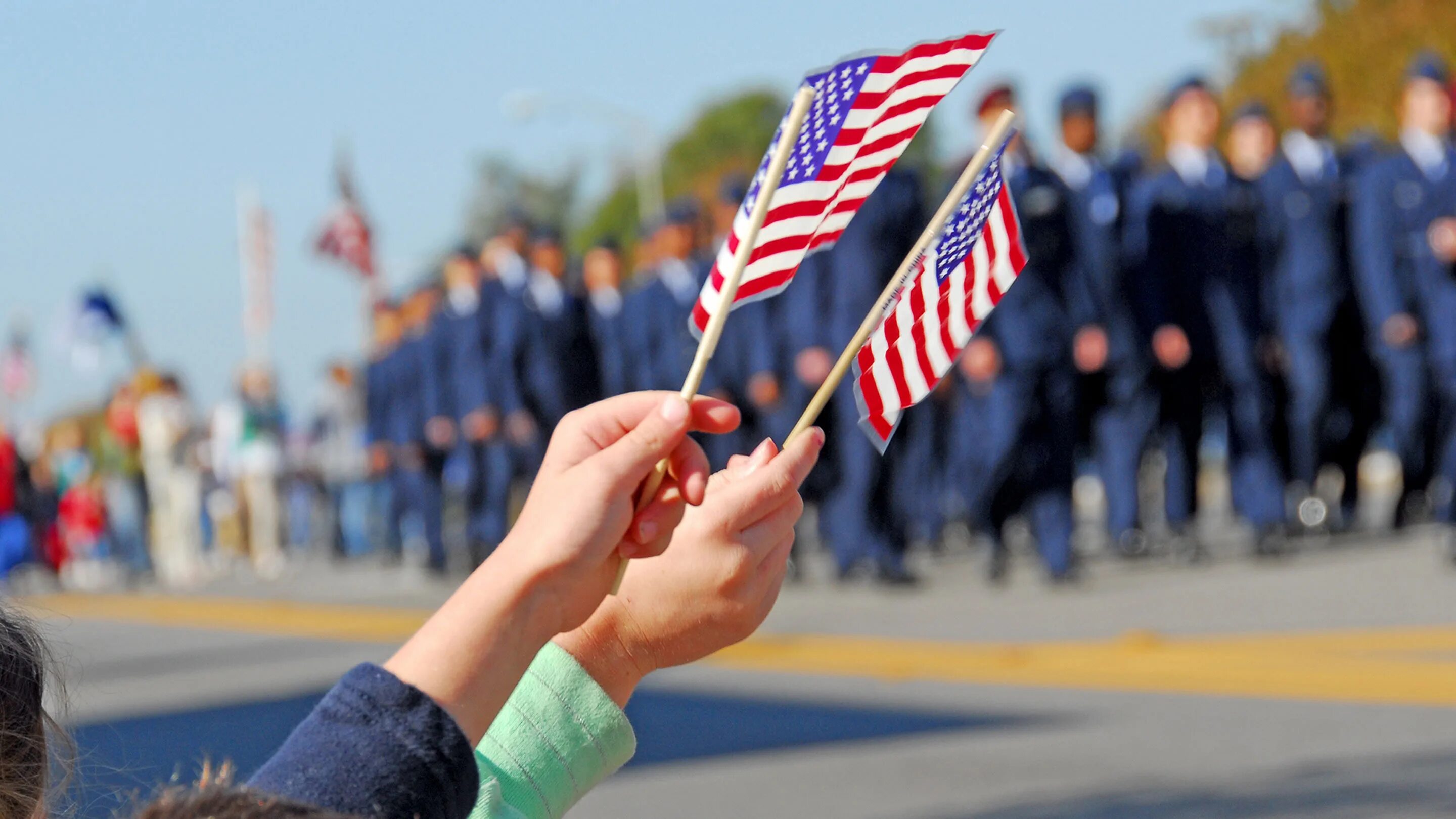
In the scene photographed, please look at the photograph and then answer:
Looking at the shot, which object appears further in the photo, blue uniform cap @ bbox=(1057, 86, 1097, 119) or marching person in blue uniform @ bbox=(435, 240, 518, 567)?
marching person in blue uniform @ bbox=(435, 240, 518, 567)

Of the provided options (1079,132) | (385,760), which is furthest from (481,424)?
(385,760)

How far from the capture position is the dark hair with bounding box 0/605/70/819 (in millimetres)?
1315

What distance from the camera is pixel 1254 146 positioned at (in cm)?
1112

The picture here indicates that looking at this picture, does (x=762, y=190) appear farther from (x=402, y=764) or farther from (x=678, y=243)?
(x=678, y=243)

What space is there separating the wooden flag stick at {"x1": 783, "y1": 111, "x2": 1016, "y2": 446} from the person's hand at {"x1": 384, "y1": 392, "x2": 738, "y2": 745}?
0.47ft

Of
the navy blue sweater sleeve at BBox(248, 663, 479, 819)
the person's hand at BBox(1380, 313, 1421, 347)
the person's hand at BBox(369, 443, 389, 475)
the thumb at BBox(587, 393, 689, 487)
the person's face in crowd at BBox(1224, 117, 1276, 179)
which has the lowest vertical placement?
the person's hand at BBox(369, 443, 389, 475)

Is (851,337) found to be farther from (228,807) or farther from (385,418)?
(228,807)

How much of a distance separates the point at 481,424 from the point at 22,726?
1397 cm

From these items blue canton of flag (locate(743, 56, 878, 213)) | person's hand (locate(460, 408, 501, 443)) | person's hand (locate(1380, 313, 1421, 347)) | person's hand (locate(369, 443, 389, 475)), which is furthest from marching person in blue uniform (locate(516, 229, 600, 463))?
blue canton of flag (locate(743, 56, 878, 213))

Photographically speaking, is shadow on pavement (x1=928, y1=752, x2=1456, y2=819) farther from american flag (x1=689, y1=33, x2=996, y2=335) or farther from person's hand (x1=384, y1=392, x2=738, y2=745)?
person's hand (x1=384, y1=392, x2=738, y2=745)

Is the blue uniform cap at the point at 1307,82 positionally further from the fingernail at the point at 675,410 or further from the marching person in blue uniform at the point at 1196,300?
the fingernail at the point at 675,410

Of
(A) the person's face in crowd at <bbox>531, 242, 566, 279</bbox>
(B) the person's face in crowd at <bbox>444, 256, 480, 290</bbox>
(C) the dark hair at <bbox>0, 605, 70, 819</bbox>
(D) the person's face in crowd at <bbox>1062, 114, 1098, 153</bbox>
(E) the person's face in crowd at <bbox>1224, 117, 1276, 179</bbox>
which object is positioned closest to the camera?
(C) the dark hair at <bbox>0, 605, 70, 819</bbox>

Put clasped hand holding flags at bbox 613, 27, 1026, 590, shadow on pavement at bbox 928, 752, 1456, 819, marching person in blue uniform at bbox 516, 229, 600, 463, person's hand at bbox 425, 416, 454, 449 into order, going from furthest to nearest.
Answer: person's hand at bbox 425, 416, 454, 449 → marching person in blue uniform at bbox 516, 229, 600, 463 → shadow on pavement at bbox 928, 752, 1456, 819 → clasped hand holding flags at bbox 613, 27, 1026, 590

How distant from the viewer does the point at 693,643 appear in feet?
6.13
